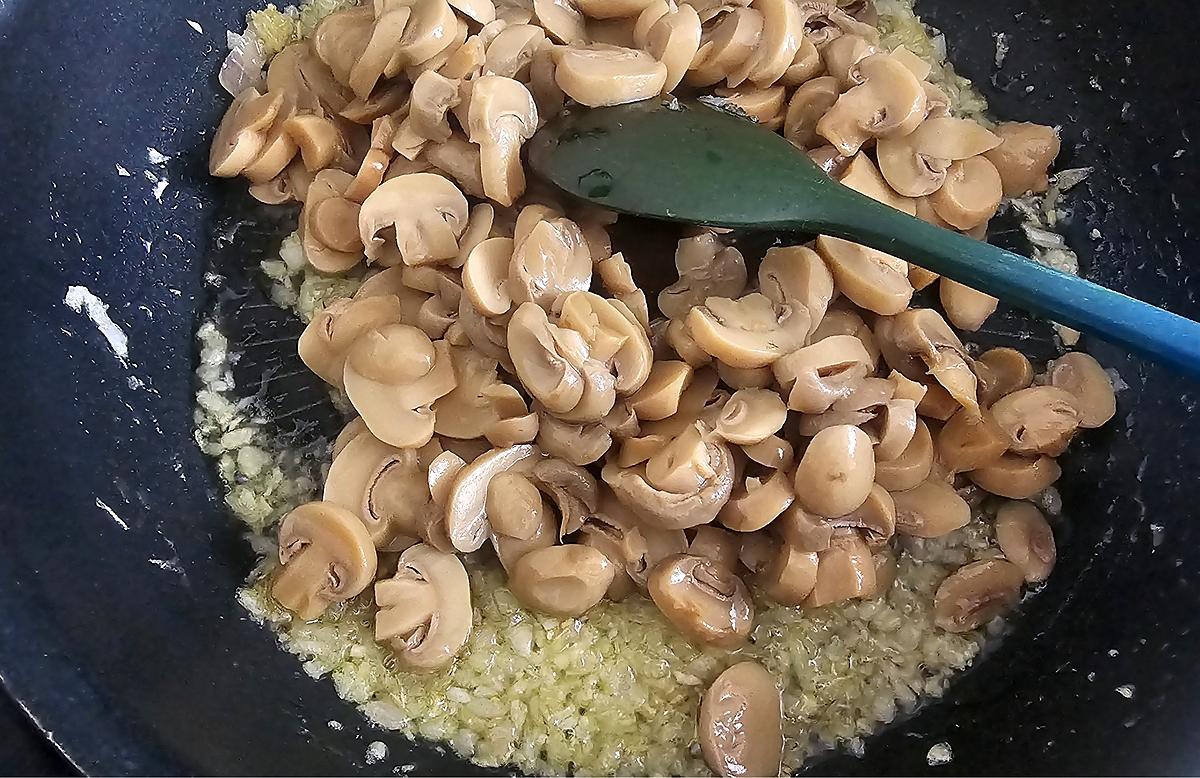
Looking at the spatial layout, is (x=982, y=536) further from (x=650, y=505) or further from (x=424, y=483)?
(x=424, y=483)

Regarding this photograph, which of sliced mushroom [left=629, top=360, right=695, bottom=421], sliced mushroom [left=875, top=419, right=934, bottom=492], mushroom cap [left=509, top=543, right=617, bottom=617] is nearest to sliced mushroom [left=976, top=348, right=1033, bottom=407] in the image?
sliced mushroom [left=875, top=419, right=934, bottom=492]

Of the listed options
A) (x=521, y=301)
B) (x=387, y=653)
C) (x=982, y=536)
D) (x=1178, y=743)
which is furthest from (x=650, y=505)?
(x=1178, y=743)

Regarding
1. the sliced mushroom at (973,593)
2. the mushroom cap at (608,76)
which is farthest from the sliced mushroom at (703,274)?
the sliced mushroom at (973,593)

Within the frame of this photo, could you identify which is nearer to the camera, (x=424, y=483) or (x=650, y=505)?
(x=650, y=505)

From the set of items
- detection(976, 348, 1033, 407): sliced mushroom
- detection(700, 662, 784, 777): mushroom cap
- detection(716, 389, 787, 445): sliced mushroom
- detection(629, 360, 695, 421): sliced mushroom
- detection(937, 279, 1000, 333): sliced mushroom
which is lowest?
detection(700, 662, 784, 777): mushroom cap

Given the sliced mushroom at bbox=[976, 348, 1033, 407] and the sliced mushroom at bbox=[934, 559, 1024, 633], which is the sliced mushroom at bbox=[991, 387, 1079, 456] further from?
the sliced mushroom at bbox=[934, 559, 1024, 633]

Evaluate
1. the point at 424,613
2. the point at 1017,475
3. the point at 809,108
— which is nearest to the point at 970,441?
the point at 1017,475

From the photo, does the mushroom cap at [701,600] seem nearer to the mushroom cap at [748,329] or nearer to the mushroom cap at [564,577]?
the mushroom cap at [564,577]
